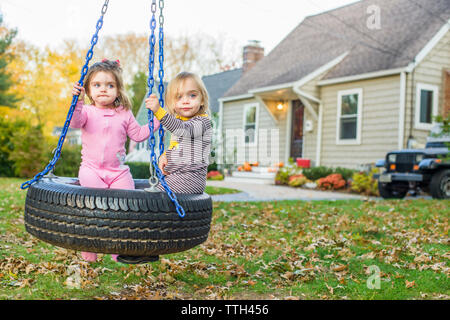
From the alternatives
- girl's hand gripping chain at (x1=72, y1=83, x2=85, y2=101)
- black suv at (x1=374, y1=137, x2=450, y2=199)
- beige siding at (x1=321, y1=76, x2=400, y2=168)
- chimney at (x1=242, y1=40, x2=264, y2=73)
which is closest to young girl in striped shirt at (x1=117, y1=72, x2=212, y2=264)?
girl's hand gripping chain at (x1=72, y1=83, x2=85, y2=101)

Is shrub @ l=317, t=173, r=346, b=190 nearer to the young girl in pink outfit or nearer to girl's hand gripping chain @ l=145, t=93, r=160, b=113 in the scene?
the young girl in pink outfit

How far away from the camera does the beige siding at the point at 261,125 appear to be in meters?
15.7

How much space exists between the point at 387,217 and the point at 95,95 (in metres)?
5.05

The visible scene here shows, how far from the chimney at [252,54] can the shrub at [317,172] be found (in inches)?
289

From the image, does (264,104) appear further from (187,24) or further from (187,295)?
(187,24)

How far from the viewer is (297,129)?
15.3 m

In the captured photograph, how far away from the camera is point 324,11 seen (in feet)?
55.9

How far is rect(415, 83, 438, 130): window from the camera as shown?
38.7 feet

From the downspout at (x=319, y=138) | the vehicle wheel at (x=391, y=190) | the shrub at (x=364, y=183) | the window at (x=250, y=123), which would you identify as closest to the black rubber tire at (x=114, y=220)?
the vehicle wheel at (x=391, y=190)

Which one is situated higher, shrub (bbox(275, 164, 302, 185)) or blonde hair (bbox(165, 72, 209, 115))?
blonde hair (bbox(165, 72, 209, 115))

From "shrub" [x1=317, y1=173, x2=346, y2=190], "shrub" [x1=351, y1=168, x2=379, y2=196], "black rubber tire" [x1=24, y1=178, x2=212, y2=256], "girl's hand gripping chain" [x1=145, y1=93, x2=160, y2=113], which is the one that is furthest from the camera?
"shrub" [x1=317, y1=173, x2=346, y2=190]

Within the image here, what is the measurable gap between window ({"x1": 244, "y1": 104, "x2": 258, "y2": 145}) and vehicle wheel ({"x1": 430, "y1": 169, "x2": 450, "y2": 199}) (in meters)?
8.14

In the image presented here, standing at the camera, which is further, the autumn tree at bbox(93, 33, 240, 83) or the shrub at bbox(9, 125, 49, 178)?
the autumn tree at bbox(93, 33, 240, 83)
